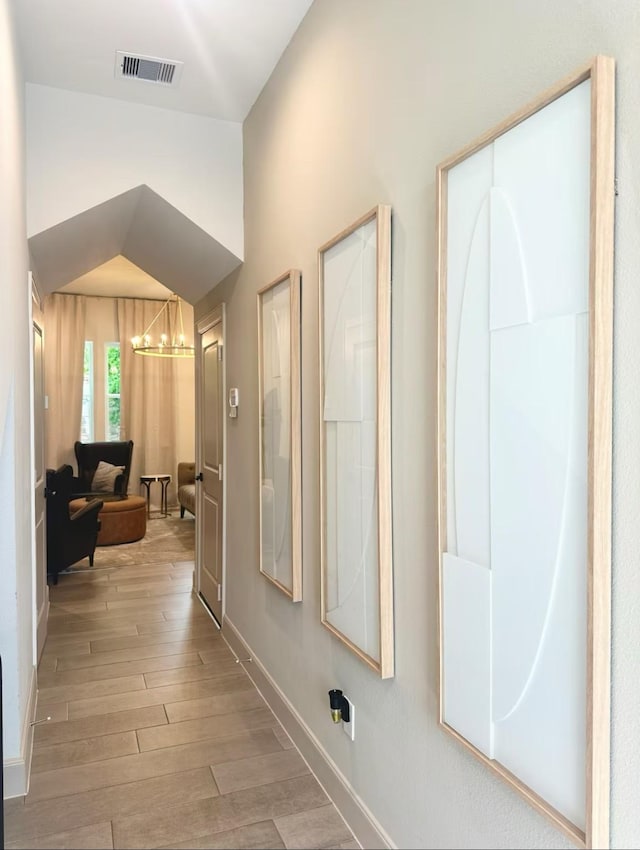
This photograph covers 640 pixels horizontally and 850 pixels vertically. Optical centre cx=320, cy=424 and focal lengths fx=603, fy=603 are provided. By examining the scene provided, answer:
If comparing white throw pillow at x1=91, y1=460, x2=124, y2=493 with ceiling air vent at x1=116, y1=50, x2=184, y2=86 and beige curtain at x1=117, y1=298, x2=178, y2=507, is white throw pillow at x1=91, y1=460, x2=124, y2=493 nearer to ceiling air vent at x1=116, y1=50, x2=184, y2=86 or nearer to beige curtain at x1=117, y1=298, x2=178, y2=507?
beige curtain at x1=117, y1=298, x2=178, y2=507

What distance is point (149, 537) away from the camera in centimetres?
718

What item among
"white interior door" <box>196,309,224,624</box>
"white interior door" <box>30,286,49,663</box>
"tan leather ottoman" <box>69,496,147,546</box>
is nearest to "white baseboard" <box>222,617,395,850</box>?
"white interior door" <box>196,309,224,624</box>

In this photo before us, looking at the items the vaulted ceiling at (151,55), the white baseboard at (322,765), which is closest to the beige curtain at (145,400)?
the vaulted ceiling at (151,55)

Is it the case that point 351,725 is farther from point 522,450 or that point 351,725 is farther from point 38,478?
point 38,478

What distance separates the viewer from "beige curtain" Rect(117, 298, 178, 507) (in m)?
8.47

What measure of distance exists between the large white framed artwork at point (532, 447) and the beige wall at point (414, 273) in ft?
0.12

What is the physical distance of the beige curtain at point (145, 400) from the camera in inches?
333

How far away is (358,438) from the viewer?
1966mm

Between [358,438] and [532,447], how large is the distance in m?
0.82

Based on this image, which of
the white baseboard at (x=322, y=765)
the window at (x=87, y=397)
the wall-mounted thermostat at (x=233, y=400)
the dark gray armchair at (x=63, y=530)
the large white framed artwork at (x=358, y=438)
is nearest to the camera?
the large white framed artwork at (x=358, y=438)

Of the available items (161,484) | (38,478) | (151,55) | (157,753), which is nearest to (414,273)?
(151,55)

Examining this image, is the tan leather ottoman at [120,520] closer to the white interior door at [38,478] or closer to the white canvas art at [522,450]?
the white interior door at [38,478]

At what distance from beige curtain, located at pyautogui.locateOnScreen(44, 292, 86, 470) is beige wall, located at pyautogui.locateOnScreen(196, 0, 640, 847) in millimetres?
5896

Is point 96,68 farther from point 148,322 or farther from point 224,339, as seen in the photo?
point 148,322
